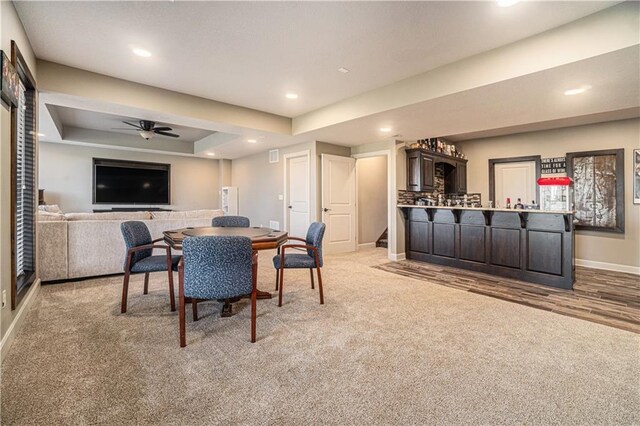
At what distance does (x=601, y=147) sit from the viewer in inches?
199

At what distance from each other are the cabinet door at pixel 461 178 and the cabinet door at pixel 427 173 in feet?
3.69

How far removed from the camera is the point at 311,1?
2.18m

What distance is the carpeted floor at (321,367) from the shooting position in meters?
1.51

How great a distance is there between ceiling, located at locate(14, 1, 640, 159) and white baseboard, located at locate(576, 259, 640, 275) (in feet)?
8.17

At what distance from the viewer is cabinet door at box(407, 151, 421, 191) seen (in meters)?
5.74

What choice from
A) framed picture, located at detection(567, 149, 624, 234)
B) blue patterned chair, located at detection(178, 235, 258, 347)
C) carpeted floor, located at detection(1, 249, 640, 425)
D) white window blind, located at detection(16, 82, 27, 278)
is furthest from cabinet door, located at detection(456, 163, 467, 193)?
white window blind, located at detection(16, 82, 27, 278)

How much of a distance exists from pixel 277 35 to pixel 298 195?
3.88 metres

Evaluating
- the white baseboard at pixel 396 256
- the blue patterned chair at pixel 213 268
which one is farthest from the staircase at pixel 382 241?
the blue patterned chair at pixel 213 268

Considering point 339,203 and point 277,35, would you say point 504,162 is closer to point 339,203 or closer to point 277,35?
point 339,203

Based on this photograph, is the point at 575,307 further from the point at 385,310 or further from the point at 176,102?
the point at 176,102

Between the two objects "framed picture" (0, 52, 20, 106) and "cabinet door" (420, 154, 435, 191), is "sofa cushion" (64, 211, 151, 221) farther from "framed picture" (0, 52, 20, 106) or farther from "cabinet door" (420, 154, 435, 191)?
"cabinet door" (420, 154, 435, 191)

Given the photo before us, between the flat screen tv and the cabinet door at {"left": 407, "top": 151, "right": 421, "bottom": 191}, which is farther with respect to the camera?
the flat screen tv

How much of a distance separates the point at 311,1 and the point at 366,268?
370 cm

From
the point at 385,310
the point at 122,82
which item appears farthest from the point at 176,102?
the point at 385,310
